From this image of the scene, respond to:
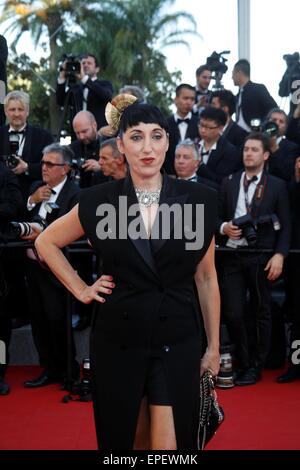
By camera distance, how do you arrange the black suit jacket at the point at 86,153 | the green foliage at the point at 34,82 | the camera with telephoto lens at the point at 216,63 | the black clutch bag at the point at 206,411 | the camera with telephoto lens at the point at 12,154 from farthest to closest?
the green foliage at the point at 34,82
the camera with telephoto lens at the point at 216,63
the black suit jacket at the point at 86,153
the camera with telephoto lens at the point at 12,154
the black clutch bag at the point at 206,411

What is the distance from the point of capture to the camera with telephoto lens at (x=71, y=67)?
763 centimetres

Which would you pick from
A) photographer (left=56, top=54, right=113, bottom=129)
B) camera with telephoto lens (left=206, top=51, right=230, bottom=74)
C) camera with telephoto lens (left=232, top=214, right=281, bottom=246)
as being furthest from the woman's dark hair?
camera with telephoto lens (left=206, top=51, right=230, bottom=74)

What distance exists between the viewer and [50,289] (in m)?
5.95

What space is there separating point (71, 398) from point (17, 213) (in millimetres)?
1359

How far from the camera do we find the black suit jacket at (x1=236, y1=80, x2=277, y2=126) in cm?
793

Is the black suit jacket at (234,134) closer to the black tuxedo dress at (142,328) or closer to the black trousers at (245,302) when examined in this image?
the black trousers at (245,302)

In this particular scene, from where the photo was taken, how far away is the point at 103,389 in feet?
10.0

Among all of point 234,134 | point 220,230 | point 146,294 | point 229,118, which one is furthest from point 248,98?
point 146,294

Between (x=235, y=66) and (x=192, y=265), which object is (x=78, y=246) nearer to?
(x=235, y=66)

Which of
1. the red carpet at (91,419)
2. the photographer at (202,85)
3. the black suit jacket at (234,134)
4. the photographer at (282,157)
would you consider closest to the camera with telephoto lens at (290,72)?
the black suit jacket at (234,134)

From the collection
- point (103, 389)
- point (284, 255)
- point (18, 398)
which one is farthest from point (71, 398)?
point (103, 389)

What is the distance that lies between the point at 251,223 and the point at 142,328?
2.91 metres

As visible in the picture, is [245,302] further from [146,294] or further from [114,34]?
[114,34]

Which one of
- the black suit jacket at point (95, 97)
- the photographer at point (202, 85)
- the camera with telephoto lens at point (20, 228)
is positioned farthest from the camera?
the photographer at point (202, 85)
